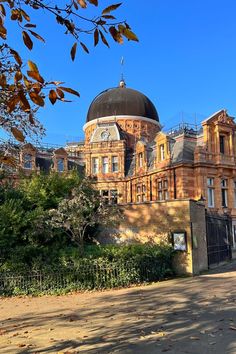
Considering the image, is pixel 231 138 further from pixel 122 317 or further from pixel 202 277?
pixel 122 317

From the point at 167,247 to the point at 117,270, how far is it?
2703 mm

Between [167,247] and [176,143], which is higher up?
[176,143]

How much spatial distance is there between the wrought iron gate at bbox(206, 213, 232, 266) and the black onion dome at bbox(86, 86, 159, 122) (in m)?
30.3

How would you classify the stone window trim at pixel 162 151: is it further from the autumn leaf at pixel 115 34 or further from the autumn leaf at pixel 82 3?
the autumn leaf at pixel 82 3

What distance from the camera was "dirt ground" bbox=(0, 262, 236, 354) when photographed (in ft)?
22.4

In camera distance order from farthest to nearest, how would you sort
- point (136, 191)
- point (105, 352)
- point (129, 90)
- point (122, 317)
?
point (129, 90) → point (136, 191) → point (122, 317) → point (105, 352)

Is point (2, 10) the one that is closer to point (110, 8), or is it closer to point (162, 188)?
point (110, 8)

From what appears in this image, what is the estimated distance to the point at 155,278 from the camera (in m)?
15.3

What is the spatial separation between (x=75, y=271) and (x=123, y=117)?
122 feet

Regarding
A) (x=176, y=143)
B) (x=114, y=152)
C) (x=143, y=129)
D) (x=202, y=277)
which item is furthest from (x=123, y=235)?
(x=143, y=129)

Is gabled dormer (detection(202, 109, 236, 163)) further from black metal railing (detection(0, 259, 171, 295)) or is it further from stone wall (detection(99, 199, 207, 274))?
black metal railing (detection(0, 259, 171, 295))

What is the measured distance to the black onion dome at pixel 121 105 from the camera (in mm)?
50719

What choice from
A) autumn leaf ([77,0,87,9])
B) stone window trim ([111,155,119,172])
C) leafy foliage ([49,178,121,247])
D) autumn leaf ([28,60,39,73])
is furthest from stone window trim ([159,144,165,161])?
autumn leaf ([28,60,39,73])

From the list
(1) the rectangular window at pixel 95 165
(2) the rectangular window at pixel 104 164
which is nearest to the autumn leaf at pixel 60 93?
(2) the rectangular window at pixel 104 164
